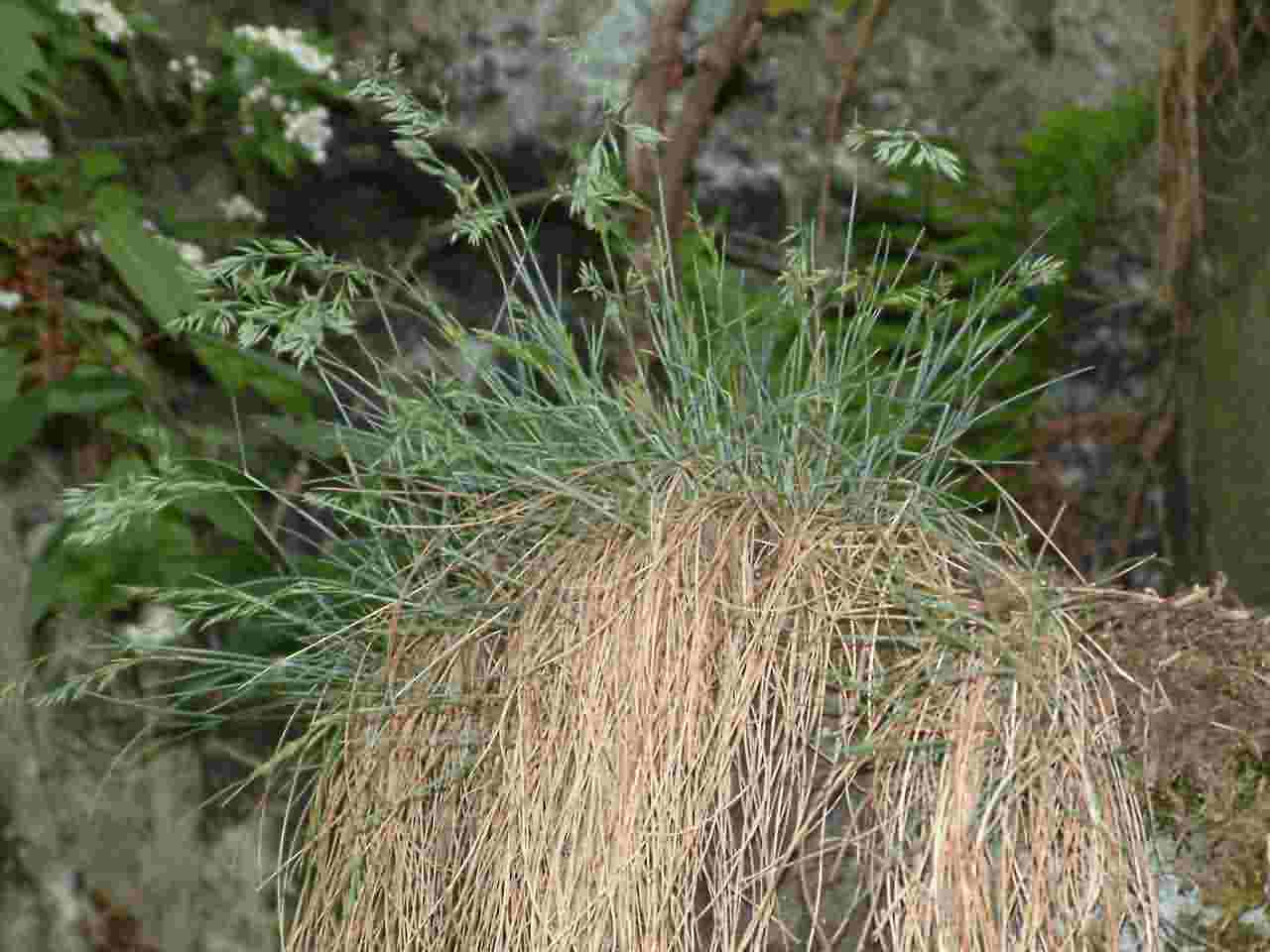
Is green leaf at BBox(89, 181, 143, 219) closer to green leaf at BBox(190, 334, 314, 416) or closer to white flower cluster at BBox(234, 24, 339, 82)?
green leaf at BBox(190, 334, 314, 416)

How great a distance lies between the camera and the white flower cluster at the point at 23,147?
2.59 meters

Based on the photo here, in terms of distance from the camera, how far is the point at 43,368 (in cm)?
268

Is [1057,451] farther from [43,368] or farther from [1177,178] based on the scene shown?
[43,368]

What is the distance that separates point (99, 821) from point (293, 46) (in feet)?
4.92

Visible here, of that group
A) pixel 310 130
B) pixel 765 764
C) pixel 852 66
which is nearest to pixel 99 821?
A: pixel 310 130

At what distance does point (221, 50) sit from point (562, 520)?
6.59ft

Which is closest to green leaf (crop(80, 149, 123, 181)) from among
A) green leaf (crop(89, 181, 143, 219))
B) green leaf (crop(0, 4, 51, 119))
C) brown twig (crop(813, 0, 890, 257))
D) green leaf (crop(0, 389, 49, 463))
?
green leaf (crop(89, 181, 143, 219))

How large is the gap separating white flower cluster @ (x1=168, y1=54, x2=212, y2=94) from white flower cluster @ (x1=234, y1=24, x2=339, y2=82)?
11cm

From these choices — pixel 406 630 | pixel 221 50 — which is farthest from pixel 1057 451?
pixel 406 630

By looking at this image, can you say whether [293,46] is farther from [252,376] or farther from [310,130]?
[252,376]

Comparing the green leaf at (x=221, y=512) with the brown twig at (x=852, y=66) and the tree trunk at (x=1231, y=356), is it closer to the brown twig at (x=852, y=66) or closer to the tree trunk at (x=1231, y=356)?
the brown twig at (x=852, y=66)

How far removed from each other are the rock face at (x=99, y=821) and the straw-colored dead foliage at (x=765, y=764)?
136 centimetres

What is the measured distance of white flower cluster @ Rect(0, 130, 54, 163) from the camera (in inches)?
102

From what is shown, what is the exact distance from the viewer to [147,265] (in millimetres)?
2490
